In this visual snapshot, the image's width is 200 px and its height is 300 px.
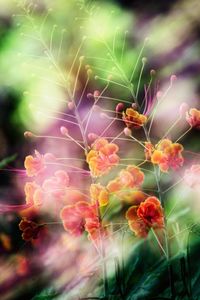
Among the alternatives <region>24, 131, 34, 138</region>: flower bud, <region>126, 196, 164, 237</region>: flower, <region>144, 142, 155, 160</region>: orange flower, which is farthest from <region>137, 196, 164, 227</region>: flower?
<region>24, 131, 34, 138</region>: flower bud

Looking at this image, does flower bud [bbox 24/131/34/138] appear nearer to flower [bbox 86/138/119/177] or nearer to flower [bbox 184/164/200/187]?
flower [bbox 86/138/119/177]

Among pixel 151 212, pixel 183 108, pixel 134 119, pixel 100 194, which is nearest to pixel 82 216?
pixel 100 194

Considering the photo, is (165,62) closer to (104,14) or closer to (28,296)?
(104,14)

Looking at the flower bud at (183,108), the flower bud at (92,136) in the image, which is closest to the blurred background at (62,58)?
the flower bud at (183,108)

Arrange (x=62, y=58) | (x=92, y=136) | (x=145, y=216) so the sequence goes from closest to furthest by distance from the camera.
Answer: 1. (x=145, y=216)
2. (x=92, y=136)
3. (x=62, y=58)

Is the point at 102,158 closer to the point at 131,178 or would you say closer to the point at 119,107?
the point at 131,178

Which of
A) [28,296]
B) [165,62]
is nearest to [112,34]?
[165,62]
